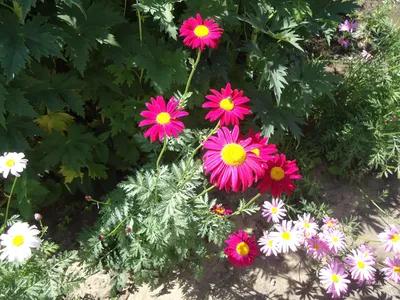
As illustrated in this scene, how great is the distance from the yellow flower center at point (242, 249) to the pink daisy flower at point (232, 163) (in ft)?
1.84

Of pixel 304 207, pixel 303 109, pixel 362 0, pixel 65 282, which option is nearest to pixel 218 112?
pixel 303 109

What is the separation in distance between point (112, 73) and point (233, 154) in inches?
41.1

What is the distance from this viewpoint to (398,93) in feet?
7.77

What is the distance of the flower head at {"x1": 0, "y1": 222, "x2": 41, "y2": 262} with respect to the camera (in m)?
1.25

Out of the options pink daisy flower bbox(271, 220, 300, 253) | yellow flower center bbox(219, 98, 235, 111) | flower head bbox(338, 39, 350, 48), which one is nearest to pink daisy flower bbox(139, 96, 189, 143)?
yellow flower center bbox(219, 98, 235, 111)

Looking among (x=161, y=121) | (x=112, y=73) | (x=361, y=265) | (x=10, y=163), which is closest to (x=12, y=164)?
(x=10, y=163)

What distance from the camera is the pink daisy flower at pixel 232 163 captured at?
117cm

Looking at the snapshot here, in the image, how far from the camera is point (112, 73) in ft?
6.52

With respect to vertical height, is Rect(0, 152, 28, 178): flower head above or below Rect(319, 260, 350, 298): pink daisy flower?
above

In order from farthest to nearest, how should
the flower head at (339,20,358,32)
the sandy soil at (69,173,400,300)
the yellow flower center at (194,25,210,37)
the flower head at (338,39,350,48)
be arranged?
the flower head at (338,39,350,48), the flower head at (339,20,358,32), the sandy soil at (69,173,400,300), the yellow flower center at (194,25,210,37)

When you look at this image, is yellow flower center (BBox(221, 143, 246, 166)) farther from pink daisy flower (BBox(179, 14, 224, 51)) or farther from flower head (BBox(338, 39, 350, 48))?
flower head (BBox(338, 39, 350, 48))

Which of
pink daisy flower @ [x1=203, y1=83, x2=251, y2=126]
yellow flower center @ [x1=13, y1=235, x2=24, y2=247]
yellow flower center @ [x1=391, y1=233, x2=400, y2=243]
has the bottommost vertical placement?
yellow flower center @ [x1=391, y1=233, x2=400, y2=243]

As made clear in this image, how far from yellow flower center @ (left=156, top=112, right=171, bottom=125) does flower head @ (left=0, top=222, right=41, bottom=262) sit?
0.54 meters

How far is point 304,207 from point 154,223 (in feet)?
3.22
